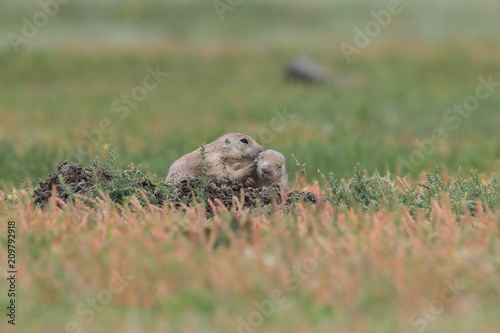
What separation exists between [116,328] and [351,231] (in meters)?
2.40

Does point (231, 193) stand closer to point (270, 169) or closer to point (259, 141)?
point (270, 169)

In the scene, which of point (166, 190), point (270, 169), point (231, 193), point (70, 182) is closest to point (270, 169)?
point (270, 169)

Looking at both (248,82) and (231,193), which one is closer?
(231,193)

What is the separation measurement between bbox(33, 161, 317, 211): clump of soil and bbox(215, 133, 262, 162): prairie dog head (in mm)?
472

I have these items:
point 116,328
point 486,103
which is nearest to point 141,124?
point 486,103

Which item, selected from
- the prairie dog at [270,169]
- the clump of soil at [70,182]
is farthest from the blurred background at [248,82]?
the prairie dog at [270,169]

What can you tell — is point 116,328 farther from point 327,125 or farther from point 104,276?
point 327,125

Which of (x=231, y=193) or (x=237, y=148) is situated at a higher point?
(x=237, y=148)

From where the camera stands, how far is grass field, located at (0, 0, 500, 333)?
5.71 m

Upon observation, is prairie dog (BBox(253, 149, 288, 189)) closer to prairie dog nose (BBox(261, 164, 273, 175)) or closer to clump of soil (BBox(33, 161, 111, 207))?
prairie dog nose (BBox(261, 164, 273, 175))

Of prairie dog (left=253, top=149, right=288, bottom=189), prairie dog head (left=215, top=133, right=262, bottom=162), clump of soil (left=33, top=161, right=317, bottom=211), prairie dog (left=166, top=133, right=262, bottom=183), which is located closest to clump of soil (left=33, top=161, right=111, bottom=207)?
clump of soil (left=33, top=161, right=317, bottom=211)

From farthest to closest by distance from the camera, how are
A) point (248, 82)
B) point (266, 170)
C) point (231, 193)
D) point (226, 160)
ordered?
point (248, 82) < point (226, 160) < point (266, 170) < point (231, 193)

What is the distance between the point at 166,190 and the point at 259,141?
8.87 m

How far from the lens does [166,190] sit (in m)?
8.55
